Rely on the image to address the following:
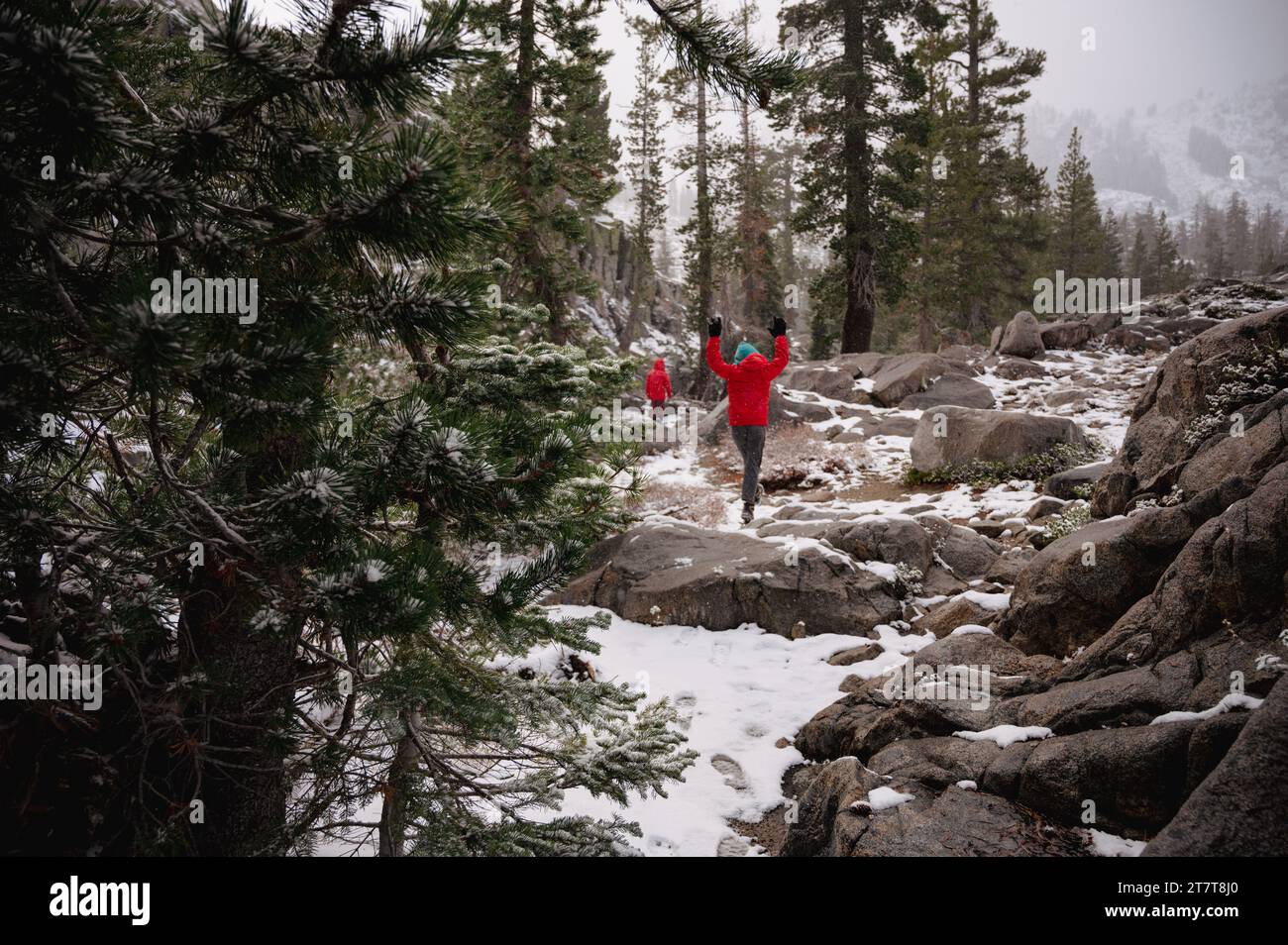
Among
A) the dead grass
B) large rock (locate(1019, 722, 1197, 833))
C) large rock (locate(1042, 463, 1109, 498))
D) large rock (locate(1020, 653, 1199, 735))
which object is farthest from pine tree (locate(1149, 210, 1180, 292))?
large rock (locate(1019, 722, 1197, 833))

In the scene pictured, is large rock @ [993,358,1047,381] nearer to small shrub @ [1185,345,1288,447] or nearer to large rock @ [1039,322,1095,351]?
large rock @ [1039,322,1095,351]

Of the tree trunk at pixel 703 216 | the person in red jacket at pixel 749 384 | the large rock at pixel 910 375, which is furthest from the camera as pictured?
the tree trunk at pixel 703 216

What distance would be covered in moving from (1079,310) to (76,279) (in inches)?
1293

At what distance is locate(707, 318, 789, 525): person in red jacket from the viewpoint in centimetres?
941

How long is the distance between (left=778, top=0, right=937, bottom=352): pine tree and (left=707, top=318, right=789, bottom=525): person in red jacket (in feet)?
37.7

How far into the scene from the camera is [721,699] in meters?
6.17

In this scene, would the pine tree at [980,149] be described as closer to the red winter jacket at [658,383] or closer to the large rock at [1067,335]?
the large rock at [1067,335]

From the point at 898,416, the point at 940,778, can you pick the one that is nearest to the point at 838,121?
the point at 898,416

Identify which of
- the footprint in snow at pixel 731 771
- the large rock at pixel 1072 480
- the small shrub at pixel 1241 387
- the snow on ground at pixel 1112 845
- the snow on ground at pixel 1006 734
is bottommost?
the footprint in snow at pixel 731 771

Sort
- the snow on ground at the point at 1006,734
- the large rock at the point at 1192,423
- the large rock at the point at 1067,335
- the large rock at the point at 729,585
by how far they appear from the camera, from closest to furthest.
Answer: the snow on ground at the point at 1006,734
the large rock at the point at 1192,423
the large rock at the point at 729,585
the large rock at the point at 1067,335

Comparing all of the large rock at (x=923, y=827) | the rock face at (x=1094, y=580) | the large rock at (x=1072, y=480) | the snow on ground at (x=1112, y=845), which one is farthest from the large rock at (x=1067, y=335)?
the snow on ground at (x=1112, y=845)

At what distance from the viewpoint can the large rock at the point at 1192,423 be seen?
510cm

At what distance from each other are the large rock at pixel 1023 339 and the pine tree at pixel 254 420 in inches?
895
